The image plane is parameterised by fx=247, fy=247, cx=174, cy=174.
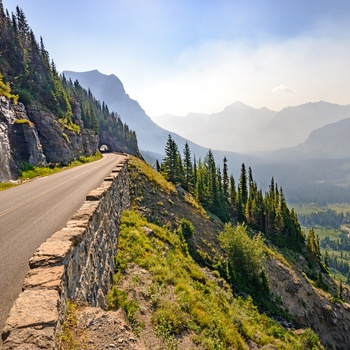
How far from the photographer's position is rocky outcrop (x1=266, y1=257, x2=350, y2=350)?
138 ft

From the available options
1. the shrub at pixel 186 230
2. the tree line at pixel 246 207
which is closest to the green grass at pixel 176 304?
the shrub at pixel 186 230

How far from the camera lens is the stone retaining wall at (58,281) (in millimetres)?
4672

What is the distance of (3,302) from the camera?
6457 millimetres

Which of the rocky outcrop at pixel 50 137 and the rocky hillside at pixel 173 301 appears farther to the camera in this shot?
the rocky outcrop at pixel 50 137

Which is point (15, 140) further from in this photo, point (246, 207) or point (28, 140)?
point (246, 207)

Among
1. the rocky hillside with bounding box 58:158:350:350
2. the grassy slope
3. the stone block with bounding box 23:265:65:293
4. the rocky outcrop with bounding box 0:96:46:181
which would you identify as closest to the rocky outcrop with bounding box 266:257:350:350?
the rocky hillside with bounding box 58:158:350:350

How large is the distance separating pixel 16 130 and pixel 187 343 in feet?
135

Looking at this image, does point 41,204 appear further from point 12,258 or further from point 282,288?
point 282,288

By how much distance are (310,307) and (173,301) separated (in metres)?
46.3

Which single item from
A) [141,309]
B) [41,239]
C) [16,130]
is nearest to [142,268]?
[141,309]

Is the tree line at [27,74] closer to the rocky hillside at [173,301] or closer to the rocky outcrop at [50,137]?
the rocky outcrop at [50,137]

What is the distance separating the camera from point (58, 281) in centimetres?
607

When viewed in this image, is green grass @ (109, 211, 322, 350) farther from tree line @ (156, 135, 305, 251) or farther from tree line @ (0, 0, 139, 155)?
tree line @ (156, 135, 305, 251)

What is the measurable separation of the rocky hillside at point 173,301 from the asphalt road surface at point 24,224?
2.43m
